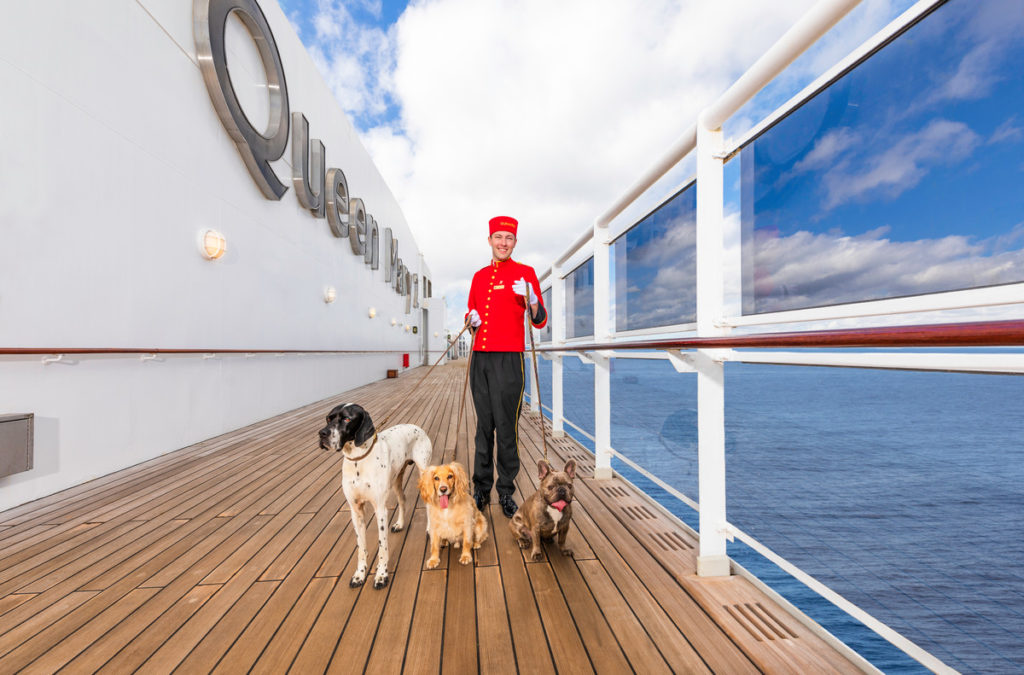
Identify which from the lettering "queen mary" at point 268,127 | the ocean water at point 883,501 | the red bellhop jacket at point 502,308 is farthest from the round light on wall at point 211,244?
the ocean water at point 883,501

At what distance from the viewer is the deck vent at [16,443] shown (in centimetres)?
233

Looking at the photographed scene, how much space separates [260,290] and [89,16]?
9.96 feet

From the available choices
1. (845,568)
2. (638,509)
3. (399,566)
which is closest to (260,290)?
(399,566)

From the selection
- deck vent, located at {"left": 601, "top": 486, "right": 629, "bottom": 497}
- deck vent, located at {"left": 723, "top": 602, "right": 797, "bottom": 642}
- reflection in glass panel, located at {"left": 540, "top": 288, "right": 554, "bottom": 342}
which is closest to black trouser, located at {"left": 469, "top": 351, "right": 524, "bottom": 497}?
deck vent, located at {"left": 601, "top": 486, "right": 629, "bottom": 497}

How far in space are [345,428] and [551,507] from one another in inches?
34.6

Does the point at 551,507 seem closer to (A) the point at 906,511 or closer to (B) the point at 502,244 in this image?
(B) the point at 502,244

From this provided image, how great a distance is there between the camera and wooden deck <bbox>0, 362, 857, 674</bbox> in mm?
1249

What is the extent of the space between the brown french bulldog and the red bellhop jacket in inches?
31.1

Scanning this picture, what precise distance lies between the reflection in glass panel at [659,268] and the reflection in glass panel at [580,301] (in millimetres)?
650

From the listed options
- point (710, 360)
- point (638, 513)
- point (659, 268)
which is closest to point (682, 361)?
point (710, 360)

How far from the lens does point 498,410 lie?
2.40 metres

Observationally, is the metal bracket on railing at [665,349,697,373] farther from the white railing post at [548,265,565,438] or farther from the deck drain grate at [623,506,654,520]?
the white railing post at [548,265,565,438]

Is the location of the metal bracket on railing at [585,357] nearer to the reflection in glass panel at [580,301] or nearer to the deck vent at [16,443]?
the reflection in glass panel at [580,301]

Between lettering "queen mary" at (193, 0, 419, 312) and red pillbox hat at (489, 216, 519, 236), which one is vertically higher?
lettering "queen mary" at (193, 0, 419, 312)
